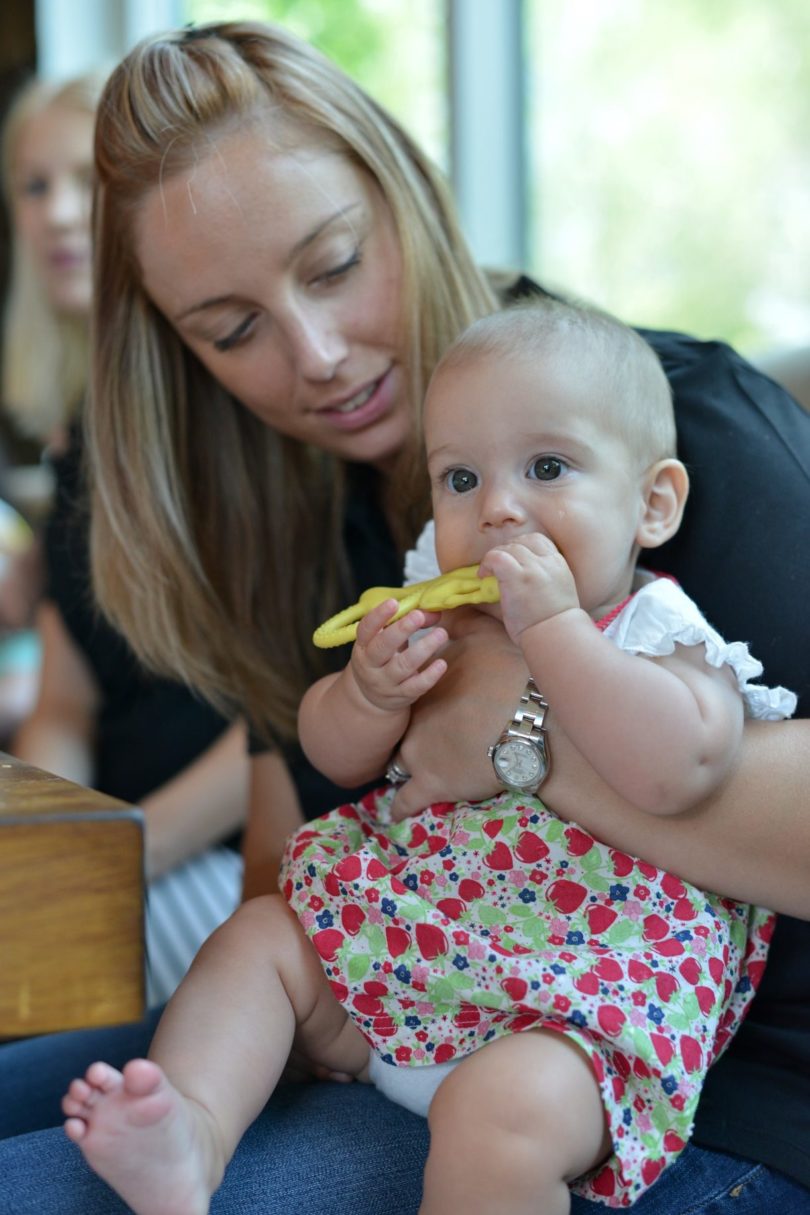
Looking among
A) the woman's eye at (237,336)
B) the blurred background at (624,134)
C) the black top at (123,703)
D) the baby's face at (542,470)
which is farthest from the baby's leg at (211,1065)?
the black top at (123,703)

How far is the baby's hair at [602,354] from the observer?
3.51ft

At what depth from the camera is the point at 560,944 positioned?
0.98m

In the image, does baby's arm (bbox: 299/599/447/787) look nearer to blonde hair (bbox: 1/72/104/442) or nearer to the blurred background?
the blurred background

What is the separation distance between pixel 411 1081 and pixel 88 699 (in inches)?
53.4

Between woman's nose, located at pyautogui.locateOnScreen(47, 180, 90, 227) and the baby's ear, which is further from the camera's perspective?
woman's nose, located at pyautogui.locateOnScreen(47, 180, 90, 227)

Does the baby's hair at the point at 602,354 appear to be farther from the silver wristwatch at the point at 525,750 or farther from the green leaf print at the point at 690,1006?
the green leaf print at the point at 690,1006

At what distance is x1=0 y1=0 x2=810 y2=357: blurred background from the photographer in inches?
83.7

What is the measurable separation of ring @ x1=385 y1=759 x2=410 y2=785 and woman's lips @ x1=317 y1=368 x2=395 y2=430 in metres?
0.41

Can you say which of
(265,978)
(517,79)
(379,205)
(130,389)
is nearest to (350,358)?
(379,205)

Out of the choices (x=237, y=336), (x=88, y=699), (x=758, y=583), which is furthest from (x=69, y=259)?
(x=758, y=583)

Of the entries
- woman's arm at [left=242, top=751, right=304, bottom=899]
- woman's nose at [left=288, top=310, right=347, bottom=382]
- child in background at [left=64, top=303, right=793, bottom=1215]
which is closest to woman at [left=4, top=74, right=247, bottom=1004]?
woman's arm at [left=242, top=751, right=304, bottom=899]

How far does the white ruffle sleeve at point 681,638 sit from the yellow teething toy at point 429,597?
0.34ft

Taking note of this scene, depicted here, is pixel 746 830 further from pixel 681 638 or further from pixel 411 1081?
pixel 411 1081

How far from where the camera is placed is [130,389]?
1.52 m
